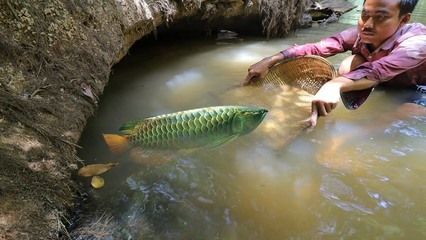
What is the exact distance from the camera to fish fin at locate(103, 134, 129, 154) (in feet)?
7.52

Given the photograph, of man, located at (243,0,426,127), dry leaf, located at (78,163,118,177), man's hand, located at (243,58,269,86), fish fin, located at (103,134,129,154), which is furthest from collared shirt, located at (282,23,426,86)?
dry leaf, located at (78,163,118,177)

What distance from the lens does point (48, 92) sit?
2314mm

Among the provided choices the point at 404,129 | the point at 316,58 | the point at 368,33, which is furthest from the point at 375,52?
the point at 404,129

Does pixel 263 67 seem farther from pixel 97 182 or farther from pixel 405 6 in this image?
pixel 97 182

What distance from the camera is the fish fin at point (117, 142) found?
7.52 ft

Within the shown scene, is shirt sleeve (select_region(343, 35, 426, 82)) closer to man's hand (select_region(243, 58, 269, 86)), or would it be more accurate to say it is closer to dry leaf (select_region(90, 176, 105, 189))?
man's hand (select_region(243, 58, 269, 86))

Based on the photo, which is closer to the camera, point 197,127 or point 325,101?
point 197,127

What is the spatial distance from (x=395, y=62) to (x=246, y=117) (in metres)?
1.66

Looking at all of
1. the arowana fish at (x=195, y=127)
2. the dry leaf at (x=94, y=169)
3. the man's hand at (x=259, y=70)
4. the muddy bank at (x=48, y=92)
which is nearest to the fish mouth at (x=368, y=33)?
the man's hand at (x=259, y=70)

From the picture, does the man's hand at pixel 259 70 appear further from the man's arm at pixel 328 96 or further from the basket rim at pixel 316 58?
the man's arm at pixel 328 96

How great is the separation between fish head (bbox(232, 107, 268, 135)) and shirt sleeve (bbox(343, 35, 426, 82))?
1.09 m

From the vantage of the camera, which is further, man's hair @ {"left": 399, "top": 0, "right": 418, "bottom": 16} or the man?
man's hair @ {"left": 399, "top": 0, "right": 418, "bottom": 16}

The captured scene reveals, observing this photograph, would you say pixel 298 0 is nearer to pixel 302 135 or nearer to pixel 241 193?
pixel 302 135

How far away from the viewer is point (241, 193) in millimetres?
2135
